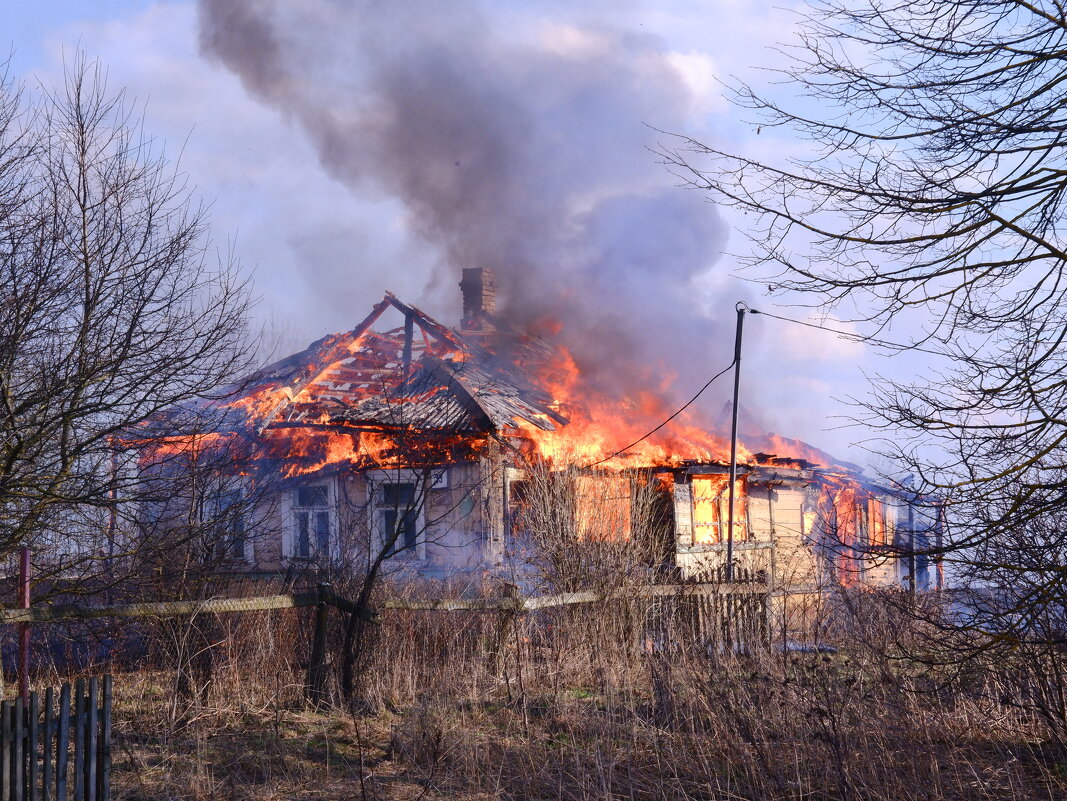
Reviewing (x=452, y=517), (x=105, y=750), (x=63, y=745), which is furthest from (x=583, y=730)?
(x=452, y=517)

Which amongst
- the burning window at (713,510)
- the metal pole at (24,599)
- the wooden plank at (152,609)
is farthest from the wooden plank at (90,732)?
the burning window at (713,510)

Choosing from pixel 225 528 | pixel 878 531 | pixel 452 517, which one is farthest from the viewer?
pixel 452 517

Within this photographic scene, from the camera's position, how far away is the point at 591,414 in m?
20.0

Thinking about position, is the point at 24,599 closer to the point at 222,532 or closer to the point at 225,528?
the point at 222,532

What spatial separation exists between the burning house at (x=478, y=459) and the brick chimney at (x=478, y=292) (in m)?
2.08

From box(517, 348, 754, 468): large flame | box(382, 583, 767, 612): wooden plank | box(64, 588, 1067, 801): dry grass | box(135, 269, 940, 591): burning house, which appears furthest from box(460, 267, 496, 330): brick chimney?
box(64, 588, 1067, 801): dry grass

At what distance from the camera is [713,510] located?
67.2ft

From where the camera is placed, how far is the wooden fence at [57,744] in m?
4.89

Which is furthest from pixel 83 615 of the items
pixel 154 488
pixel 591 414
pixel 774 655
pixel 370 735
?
pixel 591 414

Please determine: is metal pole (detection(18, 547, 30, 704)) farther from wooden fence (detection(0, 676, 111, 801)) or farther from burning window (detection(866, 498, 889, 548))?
burning window (detection(866, 498, 889, 548))

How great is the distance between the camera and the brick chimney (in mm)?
25594

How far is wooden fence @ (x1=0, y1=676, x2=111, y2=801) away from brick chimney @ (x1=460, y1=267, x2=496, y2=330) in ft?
67.4

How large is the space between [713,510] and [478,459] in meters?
6.18

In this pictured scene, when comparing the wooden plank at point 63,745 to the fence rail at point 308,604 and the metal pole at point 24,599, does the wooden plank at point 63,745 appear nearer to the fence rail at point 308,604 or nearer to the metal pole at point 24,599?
the fence rail at point 308,604
